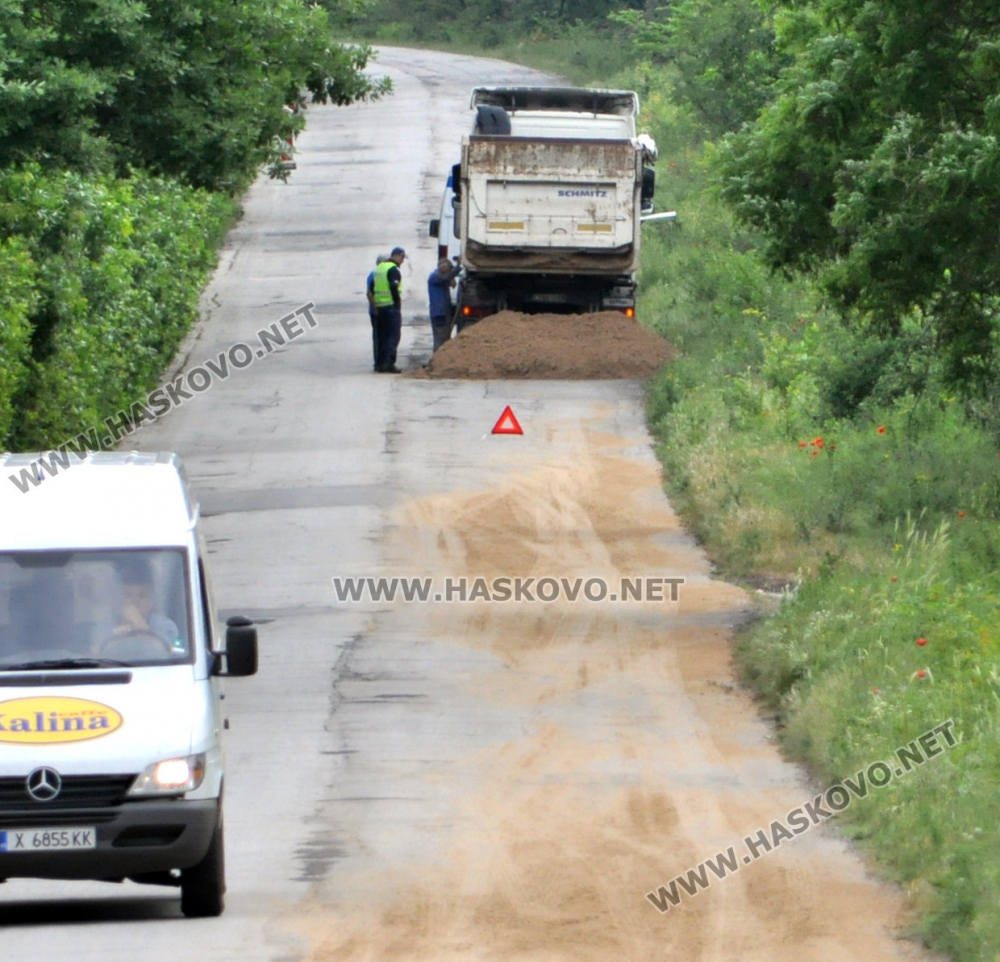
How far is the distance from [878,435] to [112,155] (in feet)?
31.2

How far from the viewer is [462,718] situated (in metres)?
13.8

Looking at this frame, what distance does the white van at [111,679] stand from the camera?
28.0 feet

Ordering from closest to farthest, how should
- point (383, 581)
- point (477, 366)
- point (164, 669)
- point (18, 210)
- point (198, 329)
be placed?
point (164, 669)
point (383, 581)
point (18, 210)
point (477, 366)
point (198, 329)

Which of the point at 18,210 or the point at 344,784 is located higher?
the point at 18,210

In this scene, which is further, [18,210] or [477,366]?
[477,366]

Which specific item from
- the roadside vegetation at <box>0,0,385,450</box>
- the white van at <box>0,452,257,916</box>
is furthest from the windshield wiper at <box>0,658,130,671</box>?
the roadside vegetation at <box>0,0,385,450</box>

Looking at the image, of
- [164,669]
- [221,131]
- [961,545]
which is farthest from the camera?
[221,131]

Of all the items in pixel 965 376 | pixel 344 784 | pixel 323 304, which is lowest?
pixel 323 304

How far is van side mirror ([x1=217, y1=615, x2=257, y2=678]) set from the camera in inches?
355

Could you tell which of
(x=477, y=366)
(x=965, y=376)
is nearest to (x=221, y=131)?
(x=477, y=366)

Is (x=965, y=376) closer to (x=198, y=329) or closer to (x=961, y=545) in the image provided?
(x=961, y=545)

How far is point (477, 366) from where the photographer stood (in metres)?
27.3

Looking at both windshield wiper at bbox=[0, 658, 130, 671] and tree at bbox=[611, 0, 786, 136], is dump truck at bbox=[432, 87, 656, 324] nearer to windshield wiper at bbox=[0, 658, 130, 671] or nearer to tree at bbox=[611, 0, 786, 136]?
tree at bbox=[611, 0, 786, 136]

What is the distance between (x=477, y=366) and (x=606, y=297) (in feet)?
9.16
